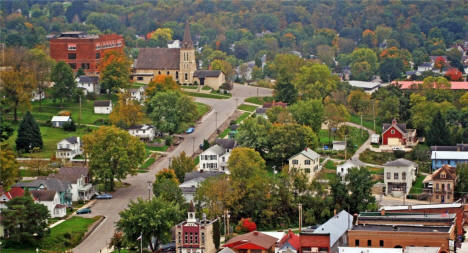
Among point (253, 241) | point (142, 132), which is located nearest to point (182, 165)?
point (142, 132)

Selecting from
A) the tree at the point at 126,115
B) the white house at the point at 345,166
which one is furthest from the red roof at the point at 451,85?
the tree at the point at 126,115

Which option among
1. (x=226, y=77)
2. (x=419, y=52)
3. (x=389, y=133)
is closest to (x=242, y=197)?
(x=389, y=133)

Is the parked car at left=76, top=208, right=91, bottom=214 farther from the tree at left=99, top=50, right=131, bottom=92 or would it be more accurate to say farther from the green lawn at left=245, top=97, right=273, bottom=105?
the green lawn at left=245, top=97, right=273, bottom=105

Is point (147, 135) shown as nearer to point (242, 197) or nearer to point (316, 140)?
point (316, 140)

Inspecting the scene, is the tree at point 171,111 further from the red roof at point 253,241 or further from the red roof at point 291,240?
the red roof at point 291,240

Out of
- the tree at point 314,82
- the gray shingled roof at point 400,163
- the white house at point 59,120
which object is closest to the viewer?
the gray shingled roof at point 400,163

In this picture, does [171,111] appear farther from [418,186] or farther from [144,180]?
[418,186]
